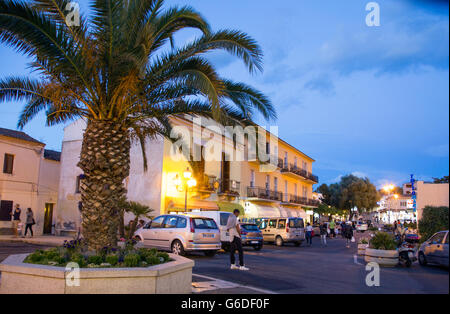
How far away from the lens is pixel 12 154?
25.5 m

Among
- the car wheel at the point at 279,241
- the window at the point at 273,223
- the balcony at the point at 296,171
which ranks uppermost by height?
the balcony at the point at 296,171

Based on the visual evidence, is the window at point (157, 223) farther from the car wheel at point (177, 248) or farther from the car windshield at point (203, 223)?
the car windshield at point (203, 223)

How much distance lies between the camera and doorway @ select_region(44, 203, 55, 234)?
94.4 feet

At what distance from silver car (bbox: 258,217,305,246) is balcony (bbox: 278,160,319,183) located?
1578 cm

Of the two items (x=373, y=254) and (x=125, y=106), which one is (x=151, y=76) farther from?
(x=373, y=254)

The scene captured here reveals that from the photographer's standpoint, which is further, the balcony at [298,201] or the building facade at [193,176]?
the balcony at [298,201]

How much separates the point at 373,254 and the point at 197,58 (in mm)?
8823

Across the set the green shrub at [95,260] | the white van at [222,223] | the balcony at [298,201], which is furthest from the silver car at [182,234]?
the balcony at [298,201]

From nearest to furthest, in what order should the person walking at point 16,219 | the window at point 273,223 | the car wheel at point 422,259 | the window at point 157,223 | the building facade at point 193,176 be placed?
the car wheel at point 422,259 → the window at point 157,223 → the person walking at point 16,219 → the building facade at point 193,176 → the window at point 273,223

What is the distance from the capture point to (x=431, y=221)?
57.6 ft

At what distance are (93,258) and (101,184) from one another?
163 centimetres

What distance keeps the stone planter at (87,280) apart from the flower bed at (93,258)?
0.60 metres

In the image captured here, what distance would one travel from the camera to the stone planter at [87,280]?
6285mm
